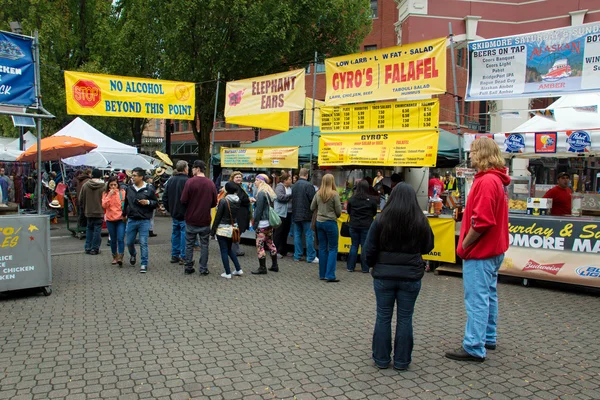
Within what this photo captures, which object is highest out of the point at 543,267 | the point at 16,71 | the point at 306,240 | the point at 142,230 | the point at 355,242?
the point at 16,71

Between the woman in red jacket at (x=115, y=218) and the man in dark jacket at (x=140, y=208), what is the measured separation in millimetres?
253

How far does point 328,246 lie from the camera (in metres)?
7.75

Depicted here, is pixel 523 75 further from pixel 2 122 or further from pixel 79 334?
pixel 2 122

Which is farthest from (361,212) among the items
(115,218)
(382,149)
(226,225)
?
(115,218)

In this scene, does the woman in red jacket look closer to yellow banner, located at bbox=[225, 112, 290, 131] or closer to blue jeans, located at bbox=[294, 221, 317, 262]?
blue jeans, located at bbox=[294, 221, 317, 262]

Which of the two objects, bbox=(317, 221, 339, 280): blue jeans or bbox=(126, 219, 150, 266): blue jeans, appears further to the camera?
bbox=(126, 219, 150, 266): blue jeans

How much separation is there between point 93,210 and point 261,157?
3.82m

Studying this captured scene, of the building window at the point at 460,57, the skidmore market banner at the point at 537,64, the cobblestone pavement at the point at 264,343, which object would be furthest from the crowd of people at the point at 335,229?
the building window at the point at 460,57

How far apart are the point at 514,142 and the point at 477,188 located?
15.5 ft

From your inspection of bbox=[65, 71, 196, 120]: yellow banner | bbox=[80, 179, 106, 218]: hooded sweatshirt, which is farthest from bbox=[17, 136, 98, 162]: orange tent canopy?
bbox=[80, 179, 106, 218]: hooded sweatshirt

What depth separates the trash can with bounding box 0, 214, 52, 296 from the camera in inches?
246

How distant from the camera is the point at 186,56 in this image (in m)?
18.1

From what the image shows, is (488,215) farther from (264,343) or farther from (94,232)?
(94,232)

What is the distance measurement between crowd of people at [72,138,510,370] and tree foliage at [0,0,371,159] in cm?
949
